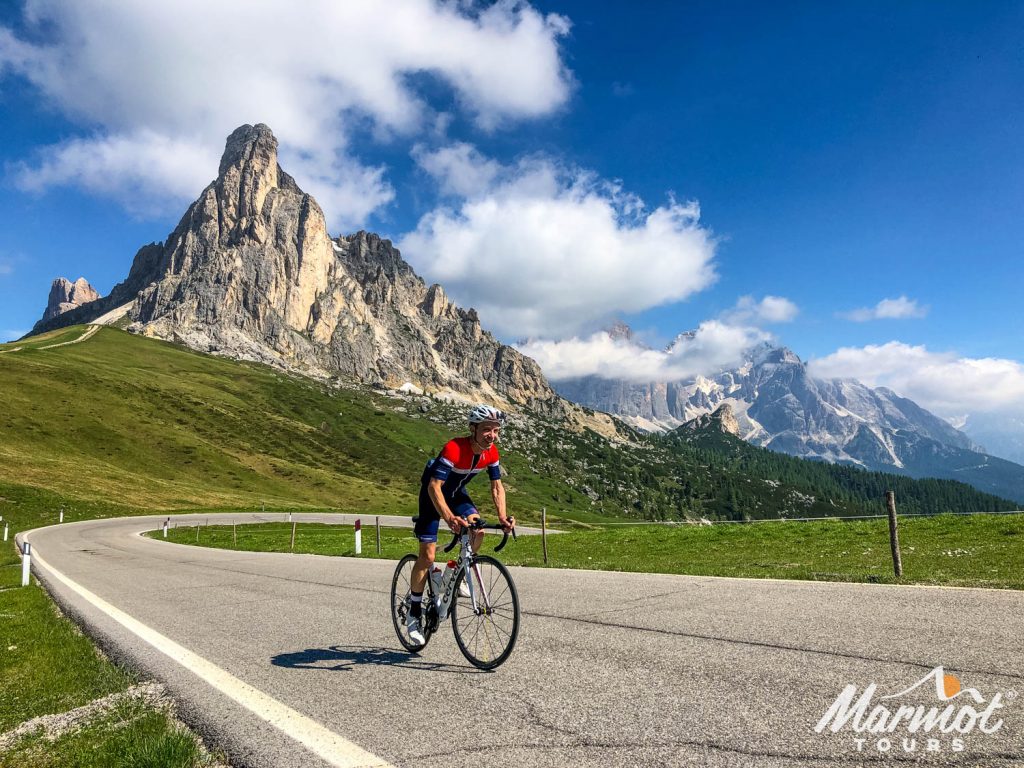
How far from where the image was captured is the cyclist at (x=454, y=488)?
7102 mm

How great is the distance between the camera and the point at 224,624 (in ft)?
33.2

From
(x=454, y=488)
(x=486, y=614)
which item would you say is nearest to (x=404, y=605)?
(x=486, y=614)

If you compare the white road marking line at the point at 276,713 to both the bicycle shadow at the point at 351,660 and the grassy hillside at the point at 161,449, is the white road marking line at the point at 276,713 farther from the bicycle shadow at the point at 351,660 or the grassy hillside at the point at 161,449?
the grassy hillside at the point at 161,449

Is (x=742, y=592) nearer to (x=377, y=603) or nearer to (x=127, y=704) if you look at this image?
(x=377, y=603)

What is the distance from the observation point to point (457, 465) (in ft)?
23.6

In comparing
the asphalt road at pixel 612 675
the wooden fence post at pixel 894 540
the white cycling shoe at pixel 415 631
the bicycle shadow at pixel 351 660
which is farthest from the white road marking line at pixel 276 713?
the wooden fence post at pixel 894 540

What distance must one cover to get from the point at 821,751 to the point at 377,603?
9.24m

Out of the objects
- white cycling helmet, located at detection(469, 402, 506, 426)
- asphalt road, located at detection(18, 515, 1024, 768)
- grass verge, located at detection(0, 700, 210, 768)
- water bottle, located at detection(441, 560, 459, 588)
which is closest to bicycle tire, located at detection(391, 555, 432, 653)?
asphalt road, located at detection(18, 515, 1024, 768)

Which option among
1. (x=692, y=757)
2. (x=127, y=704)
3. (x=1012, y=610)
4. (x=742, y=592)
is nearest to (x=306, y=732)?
(x=127, y=704)

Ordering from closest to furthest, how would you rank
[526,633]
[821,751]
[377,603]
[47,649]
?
[821,751]
[526,633]
[47,649]
[377,603]

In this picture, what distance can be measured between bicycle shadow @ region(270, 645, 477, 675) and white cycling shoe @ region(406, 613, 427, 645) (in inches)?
7.8

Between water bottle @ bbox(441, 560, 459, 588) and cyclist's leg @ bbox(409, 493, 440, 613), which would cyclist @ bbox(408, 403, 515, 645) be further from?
water bottle @ bbox(441, 560, 459, 588)

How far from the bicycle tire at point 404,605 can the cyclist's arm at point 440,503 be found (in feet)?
4.60

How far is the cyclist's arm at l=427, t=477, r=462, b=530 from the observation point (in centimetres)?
680
